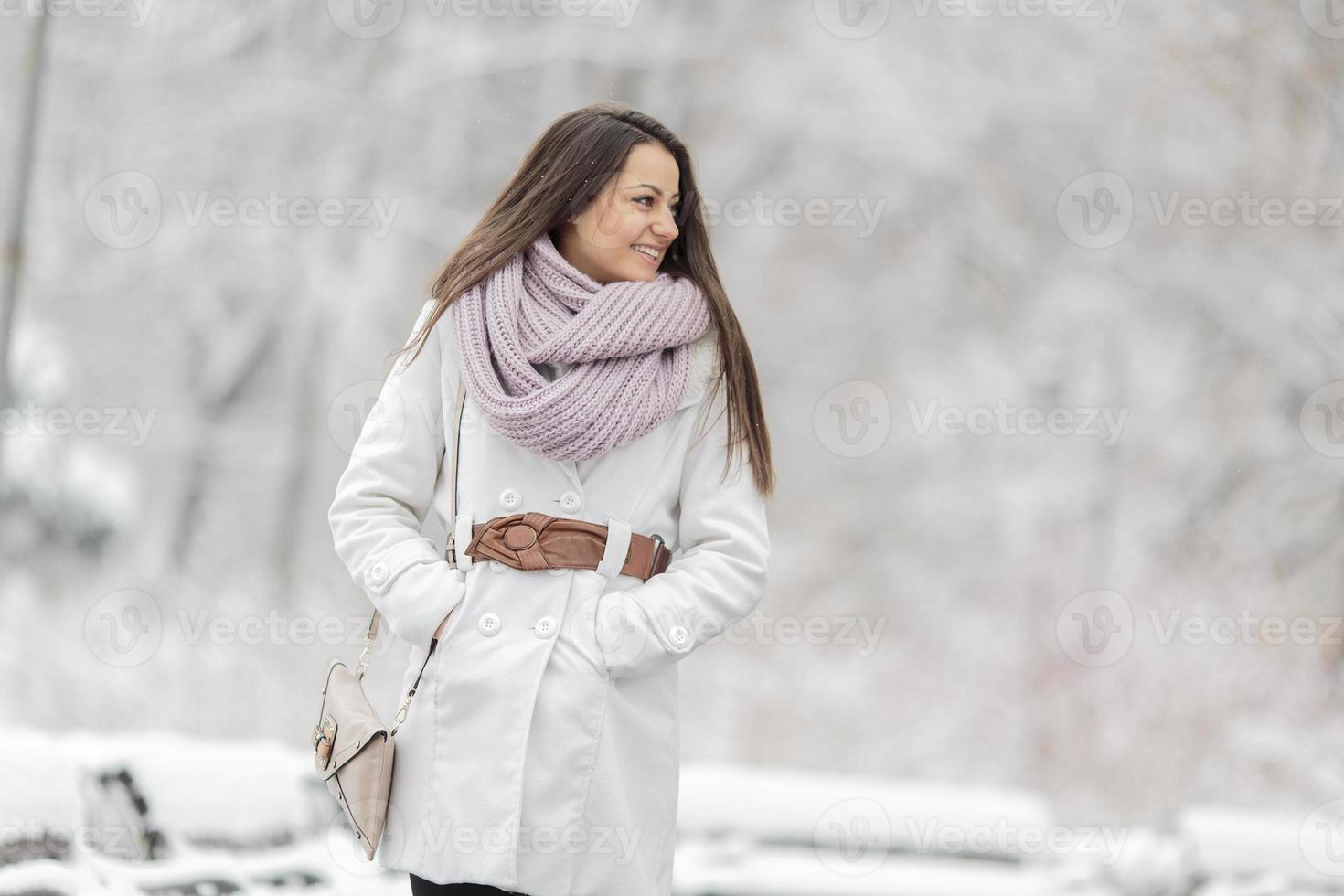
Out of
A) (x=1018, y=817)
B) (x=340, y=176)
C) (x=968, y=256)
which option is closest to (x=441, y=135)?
(x=340, y=176)

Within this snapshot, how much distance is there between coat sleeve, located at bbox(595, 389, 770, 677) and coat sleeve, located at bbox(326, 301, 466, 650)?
24cm

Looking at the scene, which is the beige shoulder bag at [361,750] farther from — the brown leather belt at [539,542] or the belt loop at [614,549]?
the belt loop at [614,549]

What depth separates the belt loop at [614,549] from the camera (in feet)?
6.01

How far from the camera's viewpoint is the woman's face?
6.42 ft

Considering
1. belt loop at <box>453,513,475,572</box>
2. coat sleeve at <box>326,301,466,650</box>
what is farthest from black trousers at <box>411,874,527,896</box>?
belt loop at <box>453,513,475,572</box>

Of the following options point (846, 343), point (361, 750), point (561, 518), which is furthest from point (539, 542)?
point (846, 343)

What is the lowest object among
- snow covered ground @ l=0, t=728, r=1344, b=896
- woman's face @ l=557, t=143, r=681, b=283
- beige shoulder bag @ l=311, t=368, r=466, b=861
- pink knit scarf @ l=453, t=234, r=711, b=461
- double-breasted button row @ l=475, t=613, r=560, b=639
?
snow covered ground @ l=0, t=728, r=1344, b=896

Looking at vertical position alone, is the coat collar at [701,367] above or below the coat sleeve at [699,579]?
above

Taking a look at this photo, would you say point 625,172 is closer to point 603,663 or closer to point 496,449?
point 496,449

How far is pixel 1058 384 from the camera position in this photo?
21.9 ft

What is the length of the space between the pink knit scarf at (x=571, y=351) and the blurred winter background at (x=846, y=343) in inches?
154

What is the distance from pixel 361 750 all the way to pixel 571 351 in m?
0.62

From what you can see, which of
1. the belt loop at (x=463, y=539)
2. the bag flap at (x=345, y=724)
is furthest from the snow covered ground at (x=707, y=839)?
the belt loop at (x=463, y=539)

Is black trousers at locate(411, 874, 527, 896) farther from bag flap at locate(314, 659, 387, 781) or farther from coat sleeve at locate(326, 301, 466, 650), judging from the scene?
coat sleeve at locate(326, 301, 466, 650)
